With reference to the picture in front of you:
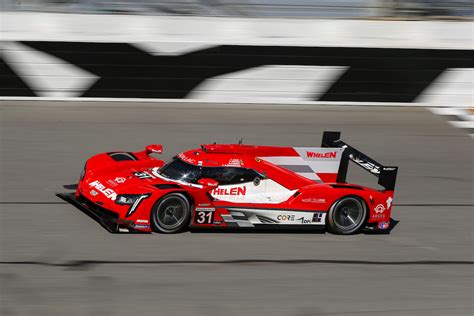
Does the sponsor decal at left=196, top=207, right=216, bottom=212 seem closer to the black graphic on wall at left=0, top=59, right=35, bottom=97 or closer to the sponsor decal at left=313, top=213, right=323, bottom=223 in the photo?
the sponsor decal at left=313, top=213, right=323, bottom=223

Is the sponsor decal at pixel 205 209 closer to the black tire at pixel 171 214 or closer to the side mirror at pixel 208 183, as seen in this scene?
the black tire at pixel 171 214

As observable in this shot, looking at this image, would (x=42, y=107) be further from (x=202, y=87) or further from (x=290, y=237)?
(x=290, y=237)

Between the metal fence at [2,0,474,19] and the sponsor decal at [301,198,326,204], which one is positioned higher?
the metal fence at [2,0,474,19]

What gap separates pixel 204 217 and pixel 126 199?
0.90 m

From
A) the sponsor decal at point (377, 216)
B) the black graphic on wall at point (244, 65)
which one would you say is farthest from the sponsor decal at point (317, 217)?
the black graphic on wall at point (244, 65)

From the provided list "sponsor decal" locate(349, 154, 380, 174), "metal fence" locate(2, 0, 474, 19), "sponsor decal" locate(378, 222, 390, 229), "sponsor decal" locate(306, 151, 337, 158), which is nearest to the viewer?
"sponsor decal" locate(378, 222, 390, 229)

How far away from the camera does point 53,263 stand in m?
7.78

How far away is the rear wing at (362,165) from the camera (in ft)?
31.5

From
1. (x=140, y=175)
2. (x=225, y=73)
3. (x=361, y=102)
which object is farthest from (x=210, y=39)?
(x=140, y=175)

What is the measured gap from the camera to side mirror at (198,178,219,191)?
29.1 ft

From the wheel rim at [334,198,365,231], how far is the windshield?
1.72 meters

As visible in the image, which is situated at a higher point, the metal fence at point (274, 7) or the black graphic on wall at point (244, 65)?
the metal fence at point (274, 7)

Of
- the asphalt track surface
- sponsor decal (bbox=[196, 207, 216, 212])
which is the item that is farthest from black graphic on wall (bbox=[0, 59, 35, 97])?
sponsor decal (bbox=[196, 207, 216, 212])

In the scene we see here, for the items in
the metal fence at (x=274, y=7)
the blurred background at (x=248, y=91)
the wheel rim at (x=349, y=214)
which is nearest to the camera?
the wheel rim at (x=349, y=214)
